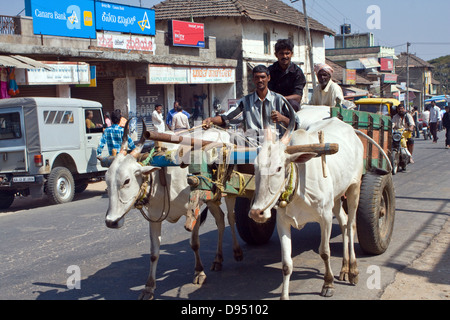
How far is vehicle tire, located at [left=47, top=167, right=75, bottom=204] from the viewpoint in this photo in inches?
436

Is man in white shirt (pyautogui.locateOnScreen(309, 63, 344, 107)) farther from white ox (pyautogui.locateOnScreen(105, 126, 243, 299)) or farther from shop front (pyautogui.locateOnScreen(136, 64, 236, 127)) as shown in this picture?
shop front (pyautogui.locateOnScreen(136, 64, 236, 127))

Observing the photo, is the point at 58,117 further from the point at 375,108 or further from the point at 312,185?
the point at 375,108

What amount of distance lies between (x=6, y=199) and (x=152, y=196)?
7649 millimetres

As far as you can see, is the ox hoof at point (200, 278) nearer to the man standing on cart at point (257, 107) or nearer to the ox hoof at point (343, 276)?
the ox hoof at point (343, 276)

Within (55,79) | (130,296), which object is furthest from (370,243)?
(55,79)

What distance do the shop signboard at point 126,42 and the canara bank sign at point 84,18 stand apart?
20 centimetres

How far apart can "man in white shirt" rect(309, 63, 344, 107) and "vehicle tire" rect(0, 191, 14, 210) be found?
24.5 ft

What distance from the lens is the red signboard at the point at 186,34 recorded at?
2208 centimetres

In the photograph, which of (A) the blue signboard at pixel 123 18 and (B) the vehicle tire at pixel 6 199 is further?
(A) the blue signboard at pixel 123 18

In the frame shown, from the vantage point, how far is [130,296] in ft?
16.8

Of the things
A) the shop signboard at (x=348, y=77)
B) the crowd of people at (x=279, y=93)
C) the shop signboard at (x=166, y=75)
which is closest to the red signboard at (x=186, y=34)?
the shop signboard at (x=166, y=75)

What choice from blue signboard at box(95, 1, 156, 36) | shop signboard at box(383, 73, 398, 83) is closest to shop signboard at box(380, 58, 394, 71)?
shop signboard at box(383, 73, 398, 83)

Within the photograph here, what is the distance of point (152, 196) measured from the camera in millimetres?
5160
